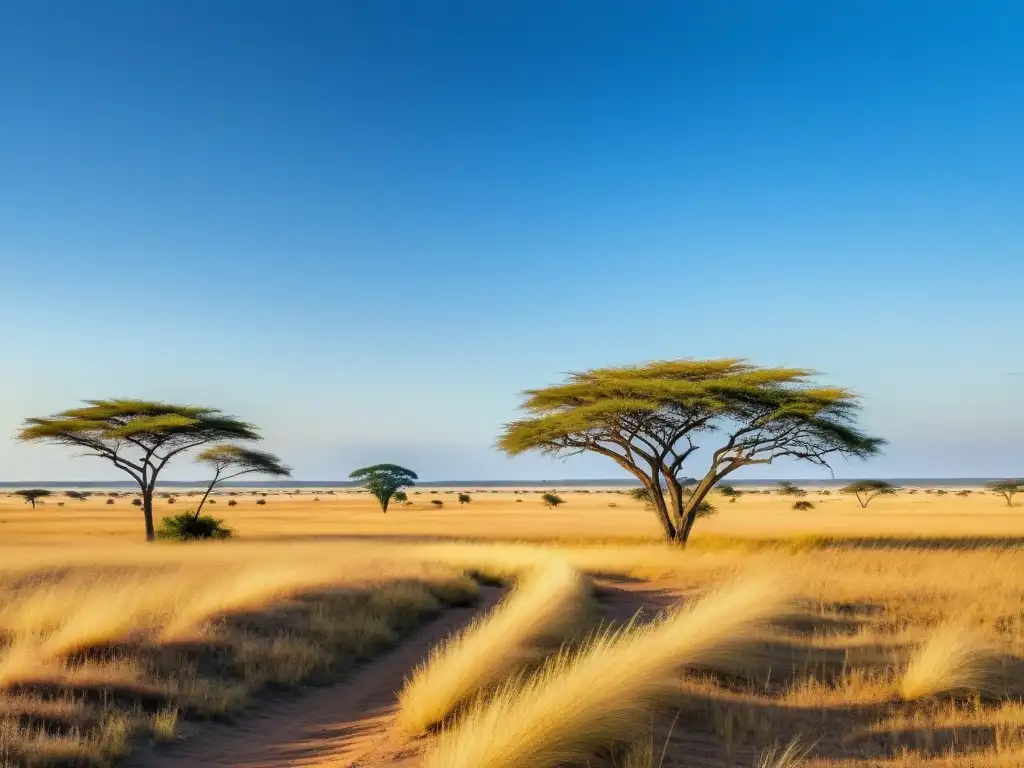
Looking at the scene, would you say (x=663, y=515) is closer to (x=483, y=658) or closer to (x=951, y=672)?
(x=951, y=672)

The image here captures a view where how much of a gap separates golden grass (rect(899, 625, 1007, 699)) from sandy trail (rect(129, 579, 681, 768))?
5.56 meters

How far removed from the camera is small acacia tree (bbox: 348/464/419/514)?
80312mm

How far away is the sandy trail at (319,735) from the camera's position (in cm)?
668

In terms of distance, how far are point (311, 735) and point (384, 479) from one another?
75413mm

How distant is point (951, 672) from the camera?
856 cm

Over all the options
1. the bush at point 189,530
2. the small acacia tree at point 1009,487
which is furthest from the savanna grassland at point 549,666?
the small acacia tree at point 1009,487

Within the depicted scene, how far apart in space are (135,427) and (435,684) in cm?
3402

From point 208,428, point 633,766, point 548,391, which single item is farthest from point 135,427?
point 633,766

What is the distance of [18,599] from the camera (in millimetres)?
13992

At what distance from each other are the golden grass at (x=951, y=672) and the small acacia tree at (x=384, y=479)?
2849 inches

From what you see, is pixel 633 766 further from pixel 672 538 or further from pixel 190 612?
pixel 672 538

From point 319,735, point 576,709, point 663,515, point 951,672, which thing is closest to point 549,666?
point 319,735

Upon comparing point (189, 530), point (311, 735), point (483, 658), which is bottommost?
point (189, 530)

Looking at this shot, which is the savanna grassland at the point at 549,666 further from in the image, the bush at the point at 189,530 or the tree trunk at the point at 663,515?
the bush at the point at 189,530
